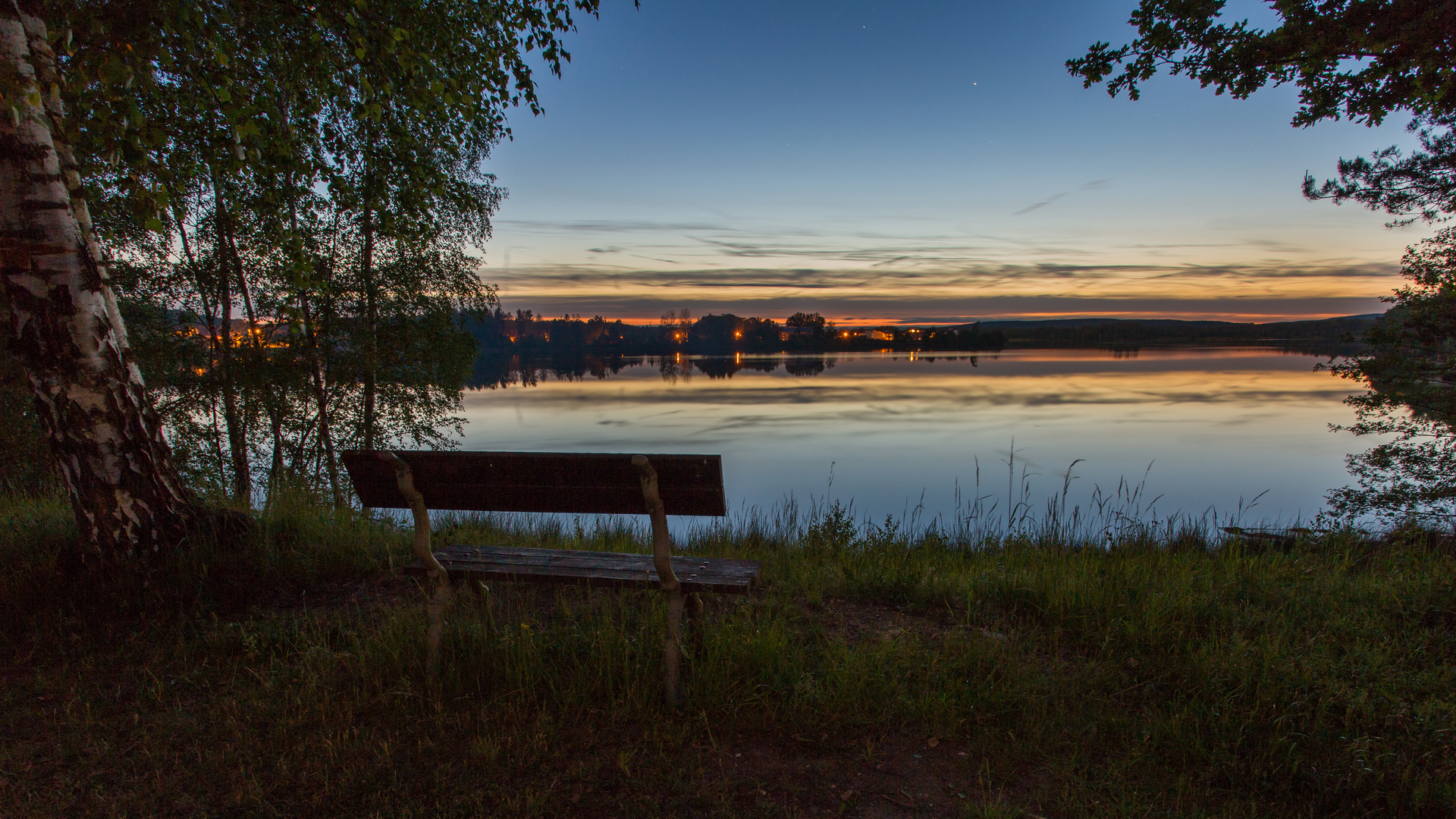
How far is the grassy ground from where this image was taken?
7.59 ft

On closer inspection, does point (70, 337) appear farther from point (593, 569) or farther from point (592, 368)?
point (592, 368)

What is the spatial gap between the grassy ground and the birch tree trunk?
397 mm

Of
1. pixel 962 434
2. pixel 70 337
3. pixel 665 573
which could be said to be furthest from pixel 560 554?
pixel 962 434

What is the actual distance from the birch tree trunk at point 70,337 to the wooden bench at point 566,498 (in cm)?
183

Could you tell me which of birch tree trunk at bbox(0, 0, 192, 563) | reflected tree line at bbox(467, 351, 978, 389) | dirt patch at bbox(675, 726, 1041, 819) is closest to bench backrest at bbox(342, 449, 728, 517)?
dirt patch at bbox(675, 726, 1041, 819)

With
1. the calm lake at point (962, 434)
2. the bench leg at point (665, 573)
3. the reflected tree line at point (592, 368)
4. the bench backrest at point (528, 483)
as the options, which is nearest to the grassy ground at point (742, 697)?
the bench leg at point (665, 573)

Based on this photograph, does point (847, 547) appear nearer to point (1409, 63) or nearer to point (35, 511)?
point (1409, 63)

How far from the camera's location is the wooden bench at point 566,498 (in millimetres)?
2773

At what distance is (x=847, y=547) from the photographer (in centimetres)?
584

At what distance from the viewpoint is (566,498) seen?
3.06 metres

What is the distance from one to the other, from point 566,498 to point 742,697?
1.22 meters

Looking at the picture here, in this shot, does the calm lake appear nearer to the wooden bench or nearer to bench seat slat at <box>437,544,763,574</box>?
bench seat slat at <box>437,544,763,574</box>

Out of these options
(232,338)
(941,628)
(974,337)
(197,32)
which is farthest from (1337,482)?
(974,337)

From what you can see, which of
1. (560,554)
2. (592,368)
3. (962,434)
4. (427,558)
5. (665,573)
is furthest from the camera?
(592,368)
